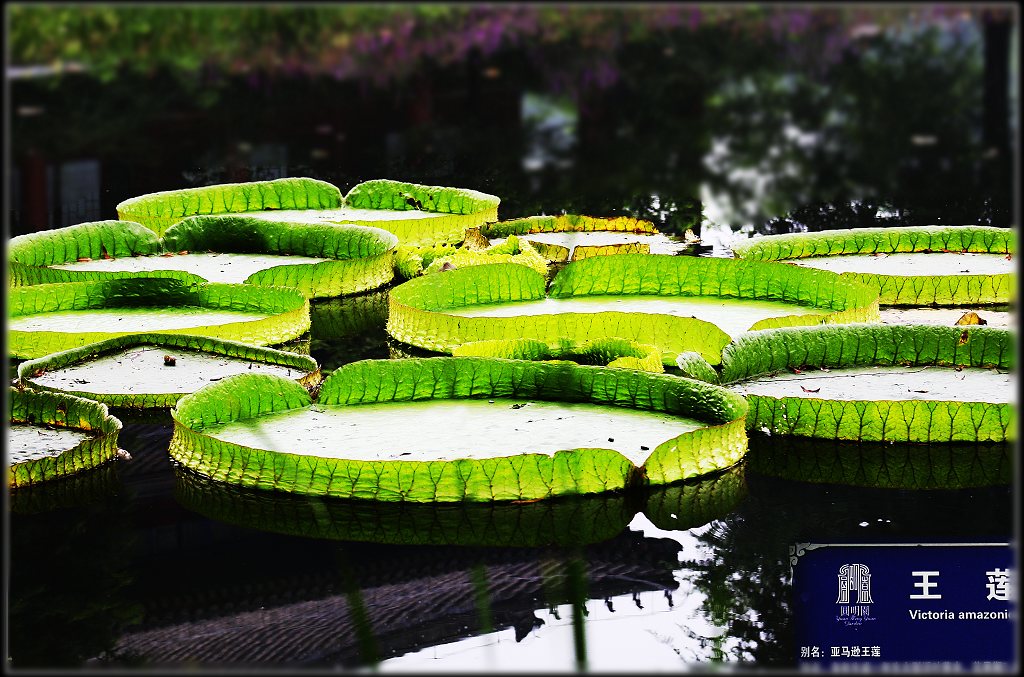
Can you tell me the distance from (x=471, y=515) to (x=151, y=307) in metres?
2.59

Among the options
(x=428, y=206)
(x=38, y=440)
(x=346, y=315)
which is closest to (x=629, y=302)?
(x=346, y=315)

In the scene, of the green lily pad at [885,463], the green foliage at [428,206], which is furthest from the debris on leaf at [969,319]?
the green foliage at [428,206]

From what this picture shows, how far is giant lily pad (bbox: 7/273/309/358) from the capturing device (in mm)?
5922

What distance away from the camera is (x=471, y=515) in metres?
4.00

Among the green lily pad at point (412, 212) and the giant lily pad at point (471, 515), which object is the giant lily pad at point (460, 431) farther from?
the green lily pad at point (412, 212)

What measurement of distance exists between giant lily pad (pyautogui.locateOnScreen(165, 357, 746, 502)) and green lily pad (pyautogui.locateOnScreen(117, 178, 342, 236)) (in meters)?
3.62

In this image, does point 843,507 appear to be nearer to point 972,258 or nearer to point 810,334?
point 810,334

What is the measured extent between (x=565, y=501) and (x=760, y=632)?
0.83 m

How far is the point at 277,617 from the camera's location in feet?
11.3

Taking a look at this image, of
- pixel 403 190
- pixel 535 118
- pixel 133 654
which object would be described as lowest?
pixel 133 654

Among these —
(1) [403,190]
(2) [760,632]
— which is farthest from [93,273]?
(2) [760,632]

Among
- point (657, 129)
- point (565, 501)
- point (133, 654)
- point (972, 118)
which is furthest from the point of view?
point (657, 129)

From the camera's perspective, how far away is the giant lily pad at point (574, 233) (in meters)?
7.38

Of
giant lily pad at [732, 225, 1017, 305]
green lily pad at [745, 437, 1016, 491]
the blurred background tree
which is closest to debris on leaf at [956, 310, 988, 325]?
giant lily pad at [732, 225, 1017, 305]
